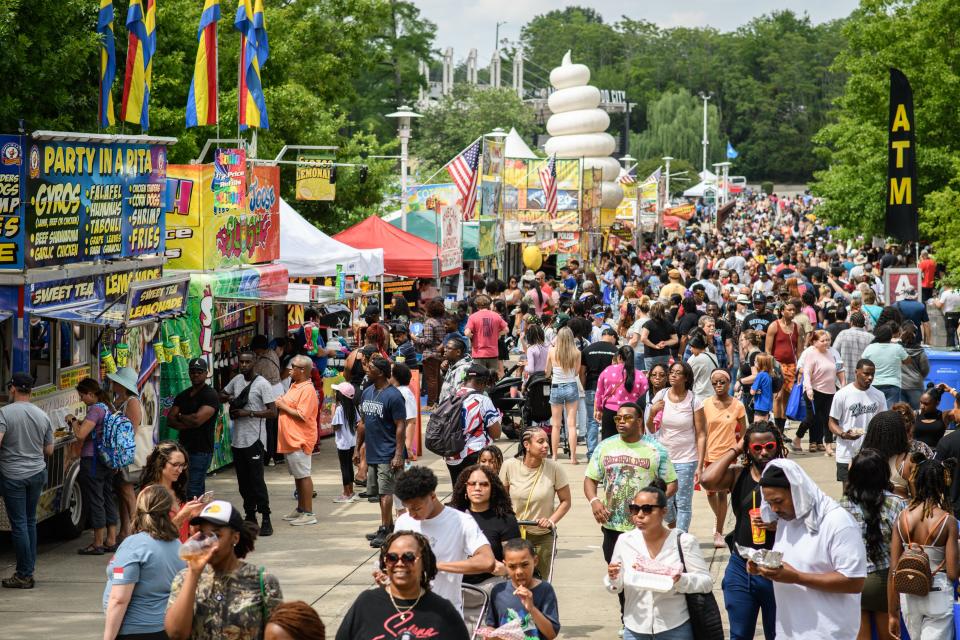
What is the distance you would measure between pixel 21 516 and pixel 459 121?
68513 millimetres

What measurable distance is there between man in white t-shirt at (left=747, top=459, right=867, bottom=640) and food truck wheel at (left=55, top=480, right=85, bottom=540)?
7.55 meters

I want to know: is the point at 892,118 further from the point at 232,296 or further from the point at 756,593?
the point at 756,593

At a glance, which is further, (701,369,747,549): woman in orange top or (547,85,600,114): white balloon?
(547,85,600,114): white balloon

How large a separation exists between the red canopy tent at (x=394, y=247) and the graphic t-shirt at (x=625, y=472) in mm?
16498

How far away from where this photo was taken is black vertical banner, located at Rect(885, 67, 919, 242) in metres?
20.1

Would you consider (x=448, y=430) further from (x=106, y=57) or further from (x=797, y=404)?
(x=106, y=57)

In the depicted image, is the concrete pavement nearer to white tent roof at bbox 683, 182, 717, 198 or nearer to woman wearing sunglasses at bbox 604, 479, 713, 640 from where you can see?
woman wearing sunglasses at bbox 604, 479, 713, 640

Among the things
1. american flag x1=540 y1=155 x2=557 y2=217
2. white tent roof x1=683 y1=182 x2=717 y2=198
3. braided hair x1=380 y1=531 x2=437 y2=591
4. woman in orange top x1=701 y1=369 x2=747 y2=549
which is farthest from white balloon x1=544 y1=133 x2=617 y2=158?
white tent roof x1=683 y1=182 x2=717 y2=198

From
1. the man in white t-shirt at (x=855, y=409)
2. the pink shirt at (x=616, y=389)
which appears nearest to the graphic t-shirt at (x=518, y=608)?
the man in white t-shirt at (x=855, y=409)

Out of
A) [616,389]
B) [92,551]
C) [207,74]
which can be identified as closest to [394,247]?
[207,74]

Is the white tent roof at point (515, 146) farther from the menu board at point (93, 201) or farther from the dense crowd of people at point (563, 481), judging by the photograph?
the menu board at point (93, 201)

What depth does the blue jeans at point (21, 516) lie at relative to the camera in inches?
420

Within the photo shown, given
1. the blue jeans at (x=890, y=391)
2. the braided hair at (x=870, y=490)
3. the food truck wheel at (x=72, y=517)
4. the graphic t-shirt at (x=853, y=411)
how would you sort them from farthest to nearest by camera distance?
the blue jeans at (x=890, y=391) < the food truck wheel at (x=72, y=517) < the graphic t-shirt at (x=853, y=411) < the braided hair at (x=870, y=490)

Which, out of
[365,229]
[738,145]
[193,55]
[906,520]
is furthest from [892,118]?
[738,145]
